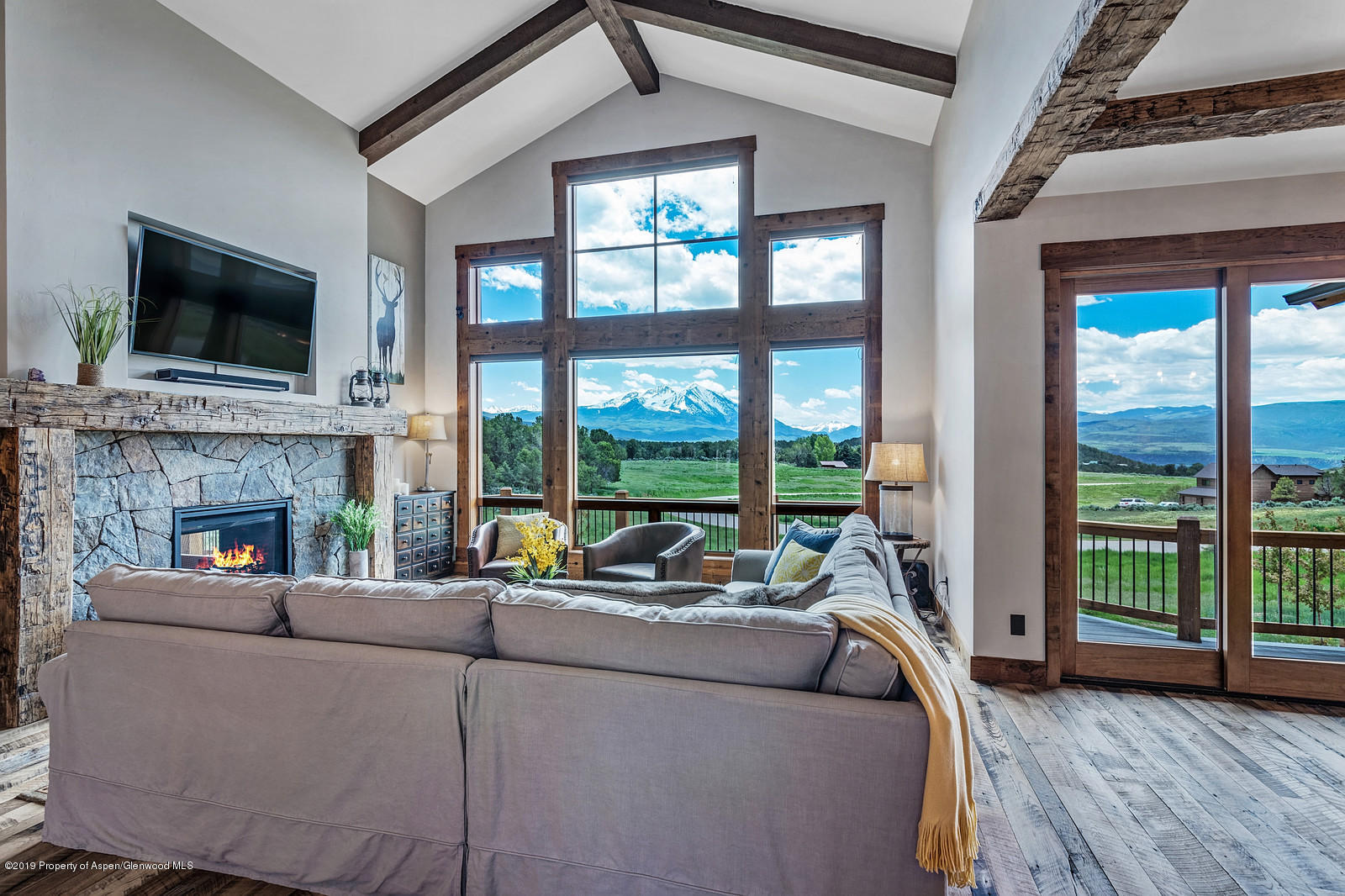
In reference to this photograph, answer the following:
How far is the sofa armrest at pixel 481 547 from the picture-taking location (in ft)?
15.4

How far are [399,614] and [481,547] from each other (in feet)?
10.4

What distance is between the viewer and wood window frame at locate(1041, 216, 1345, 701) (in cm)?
311

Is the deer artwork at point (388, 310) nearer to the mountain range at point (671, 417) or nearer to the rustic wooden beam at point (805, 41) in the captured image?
the mountain range at point (671, 417)

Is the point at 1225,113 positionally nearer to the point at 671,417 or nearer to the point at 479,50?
the point at 671,417

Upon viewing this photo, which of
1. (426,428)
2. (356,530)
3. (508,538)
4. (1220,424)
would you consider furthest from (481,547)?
(1220,424)

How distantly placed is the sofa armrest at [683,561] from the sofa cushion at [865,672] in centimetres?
242

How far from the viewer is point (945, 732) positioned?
4.33 feet

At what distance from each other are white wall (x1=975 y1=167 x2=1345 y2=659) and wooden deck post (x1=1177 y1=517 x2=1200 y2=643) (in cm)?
71

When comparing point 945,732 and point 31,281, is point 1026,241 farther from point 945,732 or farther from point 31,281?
point 31,281

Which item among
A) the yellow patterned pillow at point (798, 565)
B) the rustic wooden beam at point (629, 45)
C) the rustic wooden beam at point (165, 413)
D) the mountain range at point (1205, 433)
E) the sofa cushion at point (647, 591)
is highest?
the rustic wooden beam at point (629, 45)

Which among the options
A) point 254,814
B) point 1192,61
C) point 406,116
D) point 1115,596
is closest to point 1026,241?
point 1192,61

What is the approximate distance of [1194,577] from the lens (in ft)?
10.6

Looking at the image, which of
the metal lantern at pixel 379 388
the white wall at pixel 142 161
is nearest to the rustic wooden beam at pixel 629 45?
the white wall at pixel 142 161

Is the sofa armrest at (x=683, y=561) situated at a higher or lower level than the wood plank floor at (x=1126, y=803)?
higher
